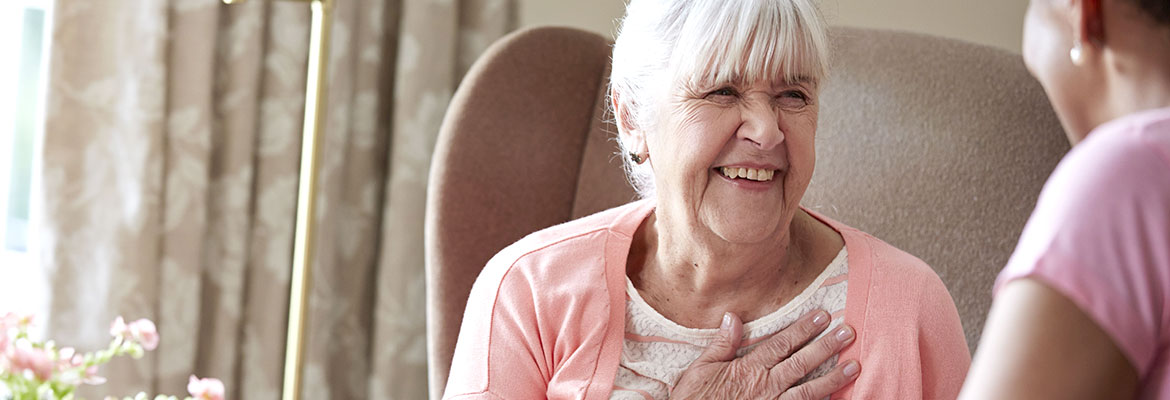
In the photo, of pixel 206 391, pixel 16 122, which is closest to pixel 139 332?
pixel 206 391

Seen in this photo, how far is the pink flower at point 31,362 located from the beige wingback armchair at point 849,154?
74 centimetres

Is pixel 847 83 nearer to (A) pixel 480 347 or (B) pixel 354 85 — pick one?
(A) pixel 480 347

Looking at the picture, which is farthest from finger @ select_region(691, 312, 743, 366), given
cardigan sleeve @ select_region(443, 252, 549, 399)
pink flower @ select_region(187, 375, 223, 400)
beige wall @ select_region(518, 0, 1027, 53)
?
beige wall @ select_region(518, 0, 1027, 53)

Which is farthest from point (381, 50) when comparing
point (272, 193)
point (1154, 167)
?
point (1154, 167)

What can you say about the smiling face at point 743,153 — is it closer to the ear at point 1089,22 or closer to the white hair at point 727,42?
the white hair at point 727,42

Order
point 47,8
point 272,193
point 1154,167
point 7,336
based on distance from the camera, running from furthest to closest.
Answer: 1. point 272,193
2. point 47,8
3. point 7,336
4. point 1154,167

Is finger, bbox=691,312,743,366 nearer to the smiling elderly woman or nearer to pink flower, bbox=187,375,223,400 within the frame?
the smiling elderly woman

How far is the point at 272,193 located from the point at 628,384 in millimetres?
1121

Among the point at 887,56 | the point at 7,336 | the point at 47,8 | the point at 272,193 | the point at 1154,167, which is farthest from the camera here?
the point at 272,193

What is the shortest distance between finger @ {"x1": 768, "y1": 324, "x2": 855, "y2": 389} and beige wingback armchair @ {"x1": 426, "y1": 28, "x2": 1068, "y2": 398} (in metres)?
0.45

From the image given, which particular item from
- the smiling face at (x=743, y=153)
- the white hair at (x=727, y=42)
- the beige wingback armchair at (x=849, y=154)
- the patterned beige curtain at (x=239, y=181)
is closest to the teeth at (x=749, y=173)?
the smiling face at (x=743, y=153)

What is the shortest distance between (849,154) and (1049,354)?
117 centimetres

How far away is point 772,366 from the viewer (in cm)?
130

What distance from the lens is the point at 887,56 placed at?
5.71ft
